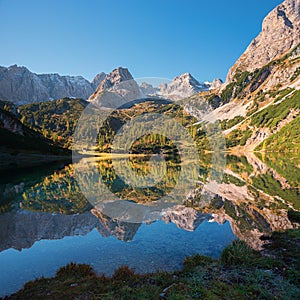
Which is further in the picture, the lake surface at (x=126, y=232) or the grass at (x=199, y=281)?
the lake surface at (x=126, y=232)

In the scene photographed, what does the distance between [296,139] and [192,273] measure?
492 ft

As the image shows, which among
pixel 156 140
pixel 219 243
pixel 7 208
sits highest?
pixel 156 140

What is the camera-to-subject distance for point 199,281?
9.03m

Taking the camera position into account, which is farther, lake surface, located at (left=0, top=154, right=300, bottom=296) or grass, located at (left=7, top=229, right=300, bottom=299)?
lake surface, located at (left=0, top=154, right=300, bottom=296)

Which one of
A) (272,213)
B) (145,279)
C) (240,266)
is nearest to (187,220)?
(272,213)

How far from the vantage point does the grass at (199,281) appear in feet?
26.5

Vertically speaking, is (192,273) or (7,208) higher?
(7,208)

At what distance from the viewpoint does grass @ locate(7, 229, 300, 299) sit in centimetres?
807

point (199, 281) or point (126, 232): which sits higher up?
point (199, 281)

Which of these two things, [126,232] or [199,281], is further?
[126,232]

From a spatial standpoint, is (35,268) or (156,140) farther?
(156,140)

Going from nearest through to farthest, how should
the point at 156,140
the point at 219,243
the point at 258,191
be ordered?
1. the point at 219,243
2. the point at 258,191
3. the point at 156,140

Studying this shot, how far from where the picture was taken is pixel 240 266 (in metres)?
10.7

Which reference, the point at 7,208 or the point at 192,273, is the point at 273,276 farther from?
the point at 7,208
